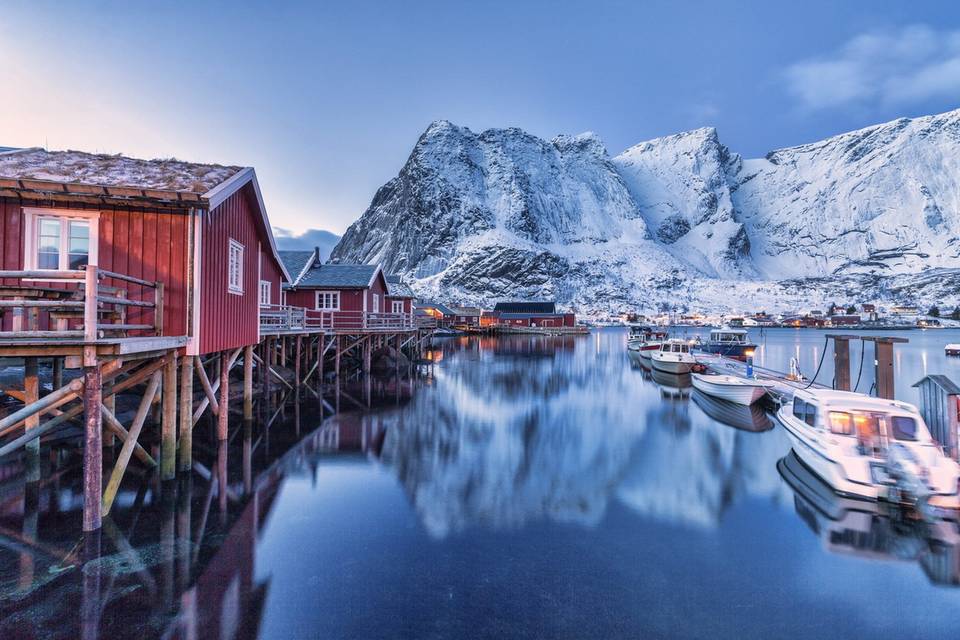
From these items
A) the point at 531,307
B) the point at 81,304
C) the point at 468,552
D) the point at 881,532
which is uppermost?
the point at 531,307

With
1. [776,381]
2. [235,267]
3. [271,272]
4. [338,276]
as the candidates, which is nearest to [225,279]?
[235,267]

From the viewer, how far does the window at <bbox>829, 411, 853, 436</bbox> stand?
1155cm

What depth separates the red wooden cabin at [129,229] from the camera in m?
9.37

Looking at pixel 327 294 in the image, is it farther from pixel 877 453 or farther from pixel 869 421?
pixel 877 453

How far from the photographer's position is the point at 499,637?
583cm

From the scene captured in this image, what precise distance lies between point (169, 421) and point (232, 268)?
14.6 ft

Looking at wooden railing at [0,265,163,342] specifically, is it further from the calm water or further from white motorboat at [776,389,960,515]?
white motorboat at [776,389,960,515]

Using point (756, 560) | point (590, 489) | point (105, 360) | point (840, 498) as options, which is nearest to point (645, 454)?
point (590, 489)

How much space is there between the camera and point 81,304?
304 inches

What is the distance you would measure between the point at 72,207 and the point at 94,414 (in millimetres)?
4897

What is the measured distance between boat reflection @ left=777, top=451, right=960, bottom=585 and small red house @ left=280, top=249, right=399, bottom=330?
73.7ft

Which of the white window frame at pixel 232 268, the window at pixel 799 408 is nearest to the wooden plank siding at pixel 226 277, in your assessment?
the white window frame at pixel 232 268

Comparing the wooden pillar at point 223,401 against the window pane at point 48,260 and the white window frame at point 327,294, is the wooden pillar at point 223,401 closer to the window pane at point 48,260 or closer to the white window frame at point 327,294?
the window pane at point 48,260

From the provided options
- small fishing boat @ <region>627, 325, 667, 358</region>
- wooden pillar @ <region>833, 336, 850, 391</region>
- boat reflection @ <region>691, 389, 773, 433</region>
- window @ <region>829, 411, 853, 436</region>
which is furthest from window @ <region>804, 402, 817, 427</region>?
small fishing boat @ <region>627, 325, 667, 358</region>
